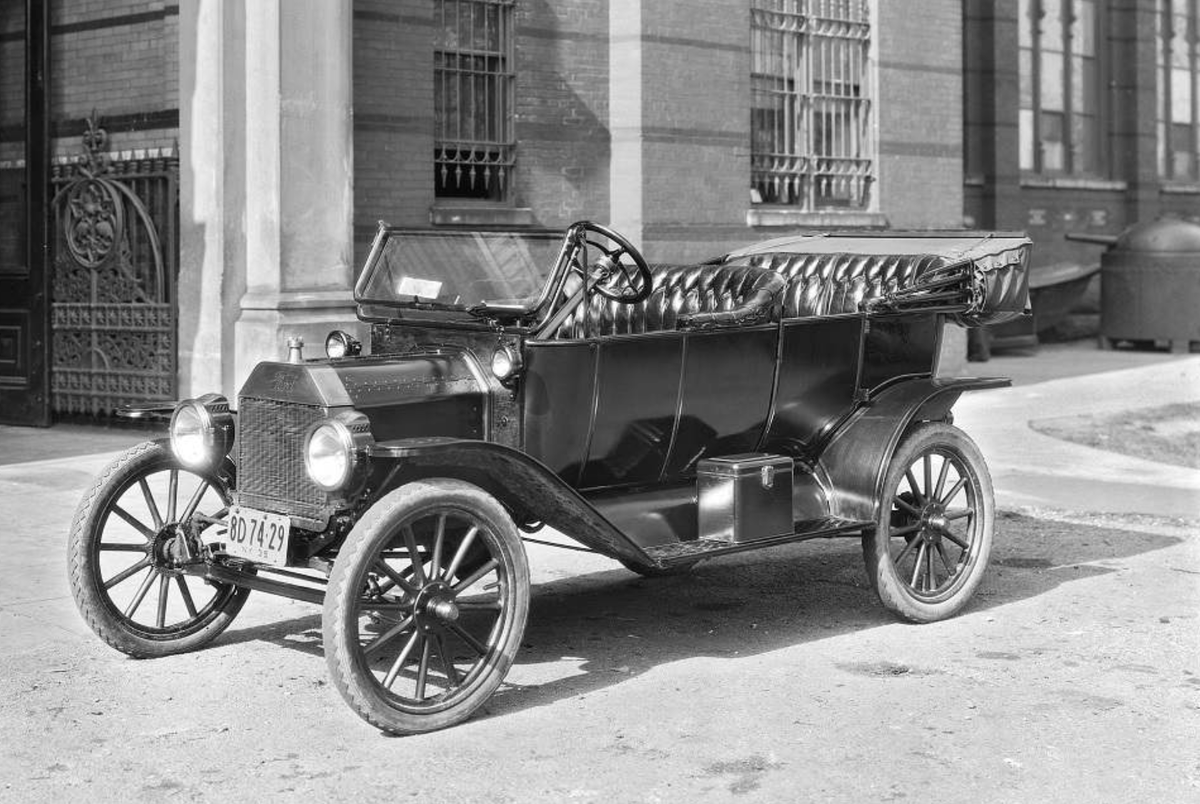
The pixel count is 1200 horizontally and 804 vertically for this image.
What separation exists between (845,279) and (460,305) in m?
2.01

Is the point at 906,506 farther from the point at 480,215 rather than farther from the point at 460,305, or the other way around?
the point at 480,215

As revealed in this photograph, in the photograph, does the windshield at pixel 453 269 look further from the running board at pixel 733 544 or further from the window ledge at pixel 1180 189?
the window ledge at pixel 1180 189

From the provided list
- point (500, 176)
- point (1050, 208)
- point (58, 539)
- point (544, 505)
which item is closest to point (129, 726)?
point (544, 505)

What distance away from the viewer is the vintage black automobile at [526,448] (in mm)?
5688

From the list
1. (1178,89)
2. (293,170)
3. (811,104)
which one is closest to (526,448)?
(293,170)

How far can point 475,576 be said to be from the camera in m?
5.71

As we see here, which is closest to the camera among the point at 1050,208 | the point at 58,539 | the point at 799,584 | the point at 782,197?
the point at 799,584

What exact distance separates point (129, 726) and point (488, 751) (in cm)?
122

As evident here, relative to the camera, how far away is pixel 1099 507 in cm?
1002

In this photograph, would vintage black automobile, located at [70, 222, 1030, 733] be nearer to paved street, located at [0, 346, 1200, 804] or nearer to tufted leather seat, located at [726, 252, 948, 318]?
tufted leather seat, located at [726, 252, 948, 318]

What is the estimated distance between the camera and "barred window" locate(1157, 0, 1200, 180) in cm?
2731

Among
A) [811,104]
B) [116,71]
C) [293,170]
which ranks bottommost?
[293,170]

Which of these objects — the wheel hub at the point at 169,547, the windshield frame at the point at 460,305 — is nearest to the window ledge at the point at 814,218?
the windshield frame at the point at 460,305

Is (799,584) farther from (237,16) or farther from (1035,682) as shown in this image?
(237,16)
